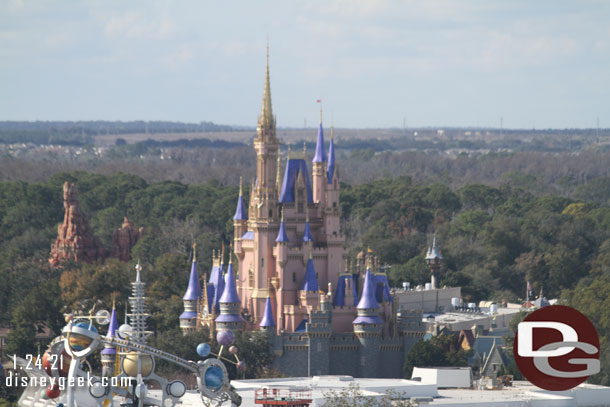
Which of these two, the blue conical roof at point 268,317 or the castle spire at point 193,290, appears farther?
the castle spire at point 193,290

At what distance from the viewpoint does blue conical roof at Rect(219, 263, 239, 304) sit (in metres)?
112

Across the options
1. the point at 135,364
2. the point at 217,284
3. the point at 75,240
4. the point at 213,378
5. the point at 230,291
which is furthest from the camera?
the point at 75,240

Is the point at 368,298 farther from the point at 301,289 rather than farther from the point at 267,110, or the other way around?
the point at 267,110

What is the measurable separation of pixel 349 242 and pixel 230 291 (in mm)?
55839

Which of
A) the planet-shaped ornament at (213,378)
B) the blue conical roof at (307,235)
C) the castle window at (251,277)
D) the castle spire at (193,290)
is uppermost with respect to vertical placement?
the planet-shaped ornament at (213,378)

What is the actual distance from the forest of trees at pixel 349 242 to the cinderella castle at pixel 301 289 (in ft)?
14.2

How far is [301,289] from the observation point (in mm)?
113812

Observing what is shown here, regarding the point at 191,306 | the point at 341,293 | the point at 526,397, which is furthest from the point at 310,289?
the point at 526,397

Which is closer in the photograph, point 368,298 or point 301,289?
point 368,298

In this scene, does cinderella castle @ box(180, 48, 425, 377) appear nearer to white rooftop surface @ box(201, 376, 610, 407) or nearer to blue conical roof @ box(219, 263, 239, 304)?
blue conical roof @ box(219, 263, 239, 304)

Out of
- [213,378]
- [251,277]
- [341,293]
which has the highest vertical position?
[213,378]

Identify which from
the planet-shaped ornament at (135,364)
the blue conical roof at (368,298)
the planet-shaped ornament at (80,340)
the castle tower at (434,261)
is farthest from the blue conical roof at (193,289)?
the planet-shaped ornament at (80,340)

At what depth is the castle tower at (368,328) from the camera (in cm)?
11231

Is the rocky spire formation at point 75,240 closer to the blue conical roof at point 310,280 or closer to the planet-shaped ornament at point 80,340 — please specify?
the blue conical roof at point 310,280
